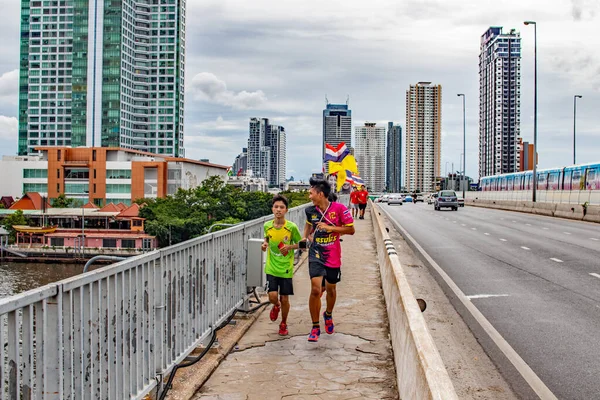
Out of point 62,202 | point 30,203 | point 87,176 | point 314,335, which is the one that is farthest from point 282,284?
point 87,176

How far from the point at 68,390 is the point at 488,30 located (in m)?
180

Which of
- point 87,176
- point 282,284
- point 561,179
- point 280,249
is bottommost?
point 282,284

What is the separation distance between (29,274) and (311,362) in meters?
90.4

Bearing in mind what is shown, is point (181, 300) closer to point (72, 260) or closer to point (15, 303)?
point (15, 303)

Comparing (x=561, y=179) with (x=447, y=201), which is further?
(x=447, y=201)

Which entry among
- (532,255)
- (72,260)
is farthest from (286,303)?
(72,260)

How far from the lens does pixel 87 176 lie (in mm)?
120688

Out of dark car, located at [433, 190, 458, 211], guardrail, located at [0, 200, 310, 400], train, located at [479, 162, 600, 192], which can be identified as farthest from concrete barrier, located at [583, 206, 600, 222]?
guardrail, located at [0, 200, 310, 400]

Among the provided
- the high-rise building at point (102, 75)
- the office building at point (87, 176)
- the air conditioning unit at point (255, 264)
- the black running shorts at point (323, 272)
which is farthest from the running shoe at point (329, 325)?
the high-rise building at point (102, 75)

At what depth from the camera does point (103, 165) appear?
11912 cm

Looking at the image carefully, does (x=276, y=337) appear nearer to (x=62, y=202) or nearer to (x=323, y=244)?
(x=323, y=244)

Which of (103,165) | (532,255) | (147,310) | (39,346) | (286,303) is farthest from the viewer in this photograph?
(103,165)

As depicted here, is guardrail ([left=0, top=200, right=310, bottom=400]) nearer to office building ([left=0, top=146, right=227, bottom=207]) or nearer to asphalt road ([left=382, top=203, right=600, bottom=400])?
asphalt road ([left=382, top=203, right=600, bottom=400])

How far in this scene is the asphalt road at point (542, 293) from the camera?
6414 mm
